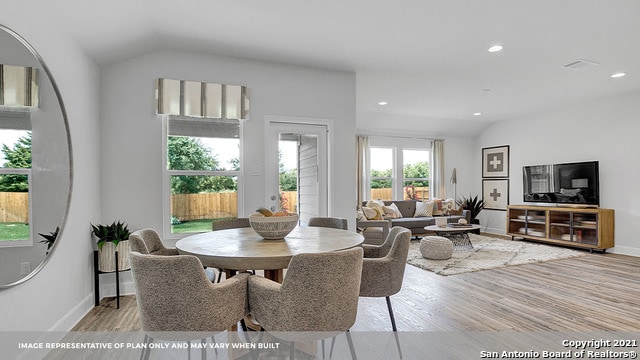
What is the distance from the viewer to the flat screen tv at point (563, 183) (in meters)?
5.85

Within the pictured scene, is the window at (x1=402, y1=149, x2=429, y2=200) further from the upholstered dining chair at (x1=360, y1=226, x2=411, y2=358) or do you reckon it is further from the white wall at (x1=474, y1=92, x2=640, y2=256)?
the upholstered dining chair at (x1=360, y1=226, x2=411, y2=358)

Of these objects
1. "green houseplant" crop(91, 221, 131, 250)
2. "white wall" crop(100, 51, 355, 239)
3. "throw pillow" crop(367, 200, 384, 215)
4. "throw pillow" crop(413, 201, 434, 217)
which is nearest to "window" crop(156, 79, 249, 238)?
"white wall" crop(100, 51, 355, 239)

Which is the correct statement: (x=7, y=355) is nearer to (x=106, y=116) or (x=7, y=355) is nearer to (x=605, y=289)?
(x=106, y=116)

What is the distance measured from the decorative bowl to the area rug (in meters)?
2.78

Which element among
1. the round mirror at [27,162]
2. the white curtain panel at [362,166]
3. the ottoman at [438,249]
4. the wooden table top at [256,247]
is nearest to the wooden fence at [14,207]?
the round mirror at [27,162]

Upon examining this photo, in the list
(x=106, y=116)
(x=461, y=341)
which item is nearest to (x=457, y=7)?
(x=461, y=341)

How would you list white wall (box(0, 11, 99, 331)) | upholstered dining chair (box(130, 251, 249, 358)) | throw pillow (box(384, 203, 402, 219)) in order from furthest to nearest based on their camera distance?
1. throw pillow (box(384, 203, 402, 219))
2. white wall (box(0, 11, 99, 331))
3. upholstered dining chair (box(130, 251, 249, 358))

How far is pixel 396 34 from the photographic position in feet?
10.7

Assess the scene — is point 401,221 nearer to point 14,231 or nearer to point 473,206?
A: point 473,206

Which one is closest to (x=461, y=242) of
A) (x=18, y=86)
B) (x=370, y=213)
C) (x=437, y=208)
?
(x=437, y=208)

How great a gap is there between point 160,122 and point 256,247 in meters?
2.44

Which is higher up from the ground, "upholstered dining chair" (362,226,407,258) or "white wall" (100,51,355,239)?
"white wall" (100,51,355,239)

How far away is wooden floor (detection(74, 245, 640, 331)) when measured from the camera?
270 cm

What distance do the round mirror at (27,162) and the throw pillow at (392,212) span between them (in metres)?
5.28
